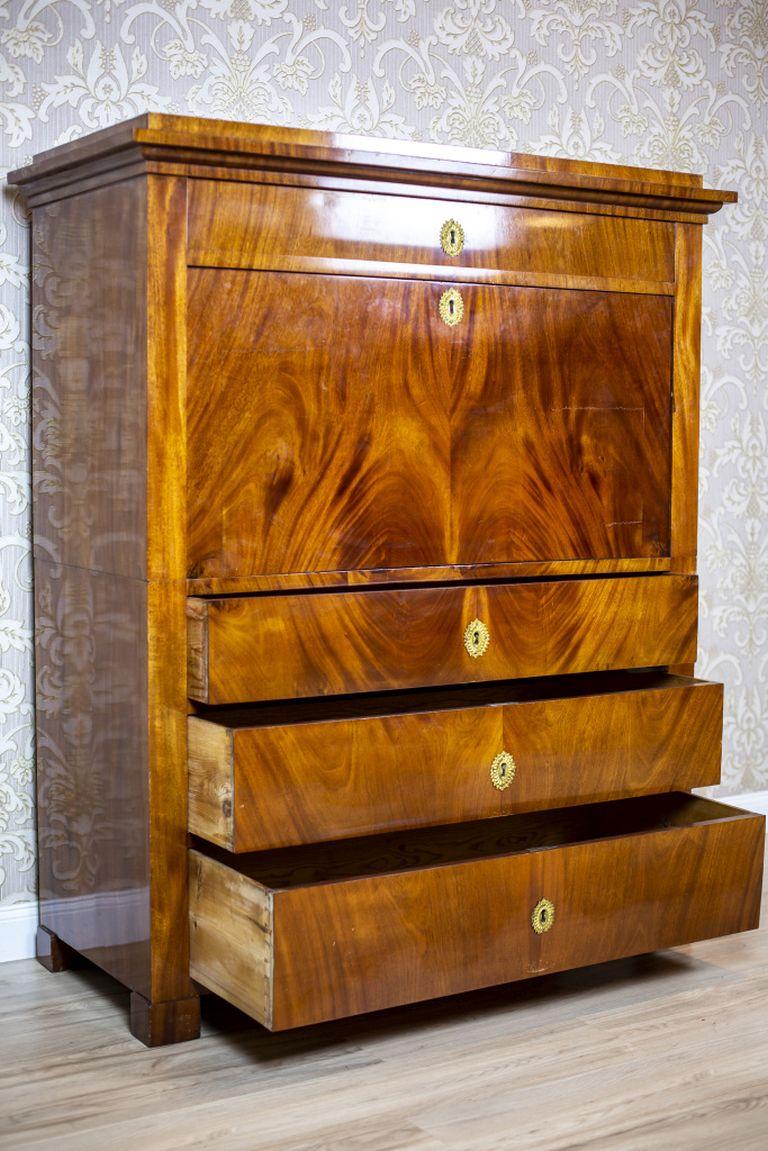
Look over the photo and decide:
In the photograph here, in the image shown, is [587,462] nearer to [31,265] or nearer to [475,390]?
[475,390]

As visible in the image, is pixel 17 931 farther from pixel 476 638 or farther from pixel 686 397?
pixel 686 397

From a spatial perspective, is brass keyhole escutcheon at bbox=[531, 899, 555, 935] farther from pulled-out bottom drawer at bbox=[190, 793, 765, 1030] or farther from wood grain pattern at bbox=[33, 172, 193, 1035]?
wood grain pattern at bbox=[33, 172, 193, 1035]

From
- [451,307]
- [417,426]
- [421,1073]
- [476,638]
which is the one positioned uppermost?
[451,307]

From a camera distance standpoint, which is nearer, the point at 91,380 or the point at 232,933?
the point at 232,933

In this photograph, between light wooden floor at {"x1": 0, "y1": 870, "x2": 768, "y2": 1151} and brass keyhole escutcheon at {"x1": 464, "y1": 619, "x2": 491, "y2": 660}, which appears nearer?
light wooden floor at {"x1": 0, "y1": 870, "x2": 768, "y2": 1151}

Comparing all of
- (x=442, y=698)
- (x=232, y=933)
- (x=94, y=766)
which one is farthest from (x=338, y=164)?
(x=232, y=933)

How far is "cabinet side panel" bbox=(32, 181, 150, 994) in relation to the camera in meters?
1.95

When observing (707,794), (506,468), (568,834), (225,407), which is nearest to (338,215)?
(225,407)

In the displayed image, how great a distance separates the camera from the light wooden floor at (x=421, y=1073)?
1.72 metres

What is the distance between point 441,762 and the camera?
200 cm

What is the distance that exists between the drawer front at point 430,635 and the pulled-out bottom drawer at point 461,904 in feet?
0.88

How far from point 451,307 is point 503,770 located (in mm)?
691

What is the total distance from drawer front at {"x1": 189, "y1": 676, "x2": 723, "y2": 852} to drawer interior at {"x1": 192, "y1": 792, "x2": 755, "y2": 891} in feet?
0.28

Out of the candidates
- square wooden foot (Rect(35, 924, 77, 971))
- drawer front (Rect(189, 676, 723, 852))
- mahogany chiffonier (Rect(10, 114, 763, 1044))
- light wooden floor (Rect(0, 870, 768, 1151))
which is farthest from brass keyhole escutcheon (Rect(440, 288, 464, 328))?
square wooden foot (Rect(35, 924, 77, 971))
